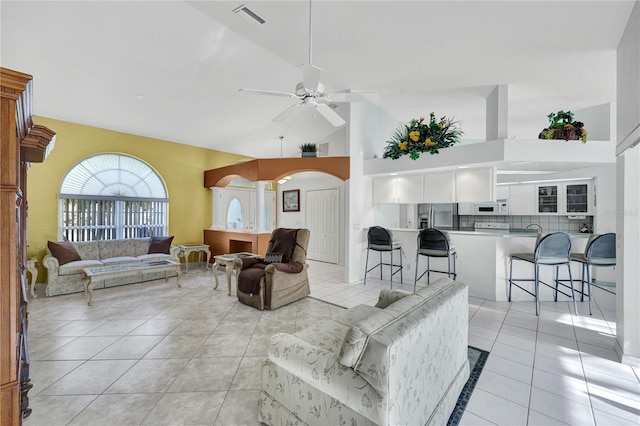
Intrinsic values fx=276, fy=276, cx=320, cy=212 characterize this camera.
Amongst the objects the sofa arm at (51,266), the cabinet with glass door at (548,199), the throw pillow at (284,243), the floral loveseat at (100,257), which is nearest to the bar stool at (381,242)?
the throw pillow at (284,243)

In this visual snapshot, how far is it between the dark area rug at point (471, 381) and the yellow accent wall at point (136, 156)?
6123mm

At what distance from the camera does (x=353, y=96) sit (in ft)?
10.0

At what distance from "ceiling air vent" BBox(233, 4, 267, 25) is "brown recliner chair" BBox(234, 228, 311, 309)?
2.77m

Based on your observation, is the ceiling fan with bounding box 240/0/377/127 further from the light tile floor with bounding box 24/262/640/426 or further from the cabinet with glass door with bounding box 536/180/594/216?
the cabinet with glass door with bounding box 536/180/594/216

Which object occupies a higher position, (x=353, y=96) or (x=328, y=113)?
(x=353, y=96)

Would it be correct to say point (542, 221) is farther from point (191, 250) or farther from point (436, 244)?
point (191, 250)

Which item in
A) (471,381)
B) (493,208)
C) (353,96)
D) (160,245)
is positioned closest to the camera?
(471,381)

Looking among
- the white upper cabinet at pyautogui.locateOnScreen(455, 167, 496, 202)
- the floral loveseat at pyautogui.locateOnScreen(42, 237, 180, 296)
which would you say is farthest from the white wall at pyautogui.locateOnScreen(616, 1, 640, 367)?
the floral loveseat at pyautogui.locateOnScreen(42, 237, 180, 296)

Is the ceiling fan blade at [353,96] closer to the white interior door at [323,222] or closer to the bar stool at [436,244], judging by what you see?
the bar stool at [436,244]

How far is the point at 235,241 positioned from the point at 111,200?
253 centimetres

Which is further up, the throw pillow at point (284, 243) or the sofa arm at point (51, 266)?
the throw pillow at point (284, 243)

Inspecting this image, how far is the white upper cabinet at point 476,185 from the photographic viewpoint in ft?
13.9

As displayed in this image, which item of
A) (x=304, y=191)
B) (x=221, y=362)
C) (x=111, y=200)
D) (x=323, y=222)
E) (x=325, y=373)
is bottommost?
(x=221, y=362)

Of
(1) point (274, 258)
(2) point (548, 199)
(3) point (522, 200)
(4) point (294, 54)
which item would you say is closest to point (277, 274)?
(1) point (274, 258)
